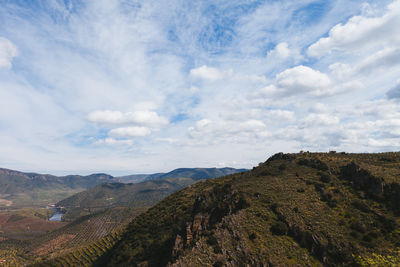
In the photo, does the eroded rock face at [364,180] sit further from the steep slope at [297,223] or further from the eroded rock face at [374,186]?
the steep slope at [297,223]

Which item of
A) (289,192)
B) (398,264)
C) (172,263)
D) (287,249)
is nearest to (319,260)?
(287,249)

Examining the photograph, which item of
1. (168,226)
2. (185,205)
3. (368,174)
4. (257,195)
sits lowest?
(168,226)

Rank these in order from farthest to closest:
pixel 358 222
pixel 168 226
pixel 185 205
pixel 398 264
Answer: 1. pixel 185 205
2. pixel 168 226
3. pixel 358 222
4. pixel 398 264

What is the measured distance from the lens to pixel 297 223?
42406 mm

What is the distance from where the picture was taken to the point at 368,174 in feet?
175

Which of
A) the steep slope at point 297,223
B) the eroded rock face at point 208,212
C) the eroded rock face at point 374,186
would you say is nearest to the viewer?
the steep slope at point 297,223

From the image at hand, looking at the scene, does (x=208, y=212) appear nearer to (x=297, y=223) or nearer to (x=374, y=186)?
(x=297, y=223)

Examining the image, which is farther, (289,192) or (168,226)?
(168,226)

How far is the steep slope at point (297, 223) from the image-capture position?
3666 centimetres

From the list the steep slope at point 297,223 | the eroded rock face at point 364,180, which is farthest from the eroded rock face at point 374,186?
the steep slope at point 297,223

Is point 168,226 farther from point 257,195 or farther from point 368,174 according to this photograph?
point 368,174

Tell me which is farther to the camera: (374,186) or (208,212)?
(374,186)

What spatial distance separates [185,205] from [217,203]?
31335 mm

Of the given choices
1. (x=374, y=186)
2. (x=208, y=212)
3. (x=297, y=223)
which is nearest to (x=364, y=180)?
(x=374, y=186)
